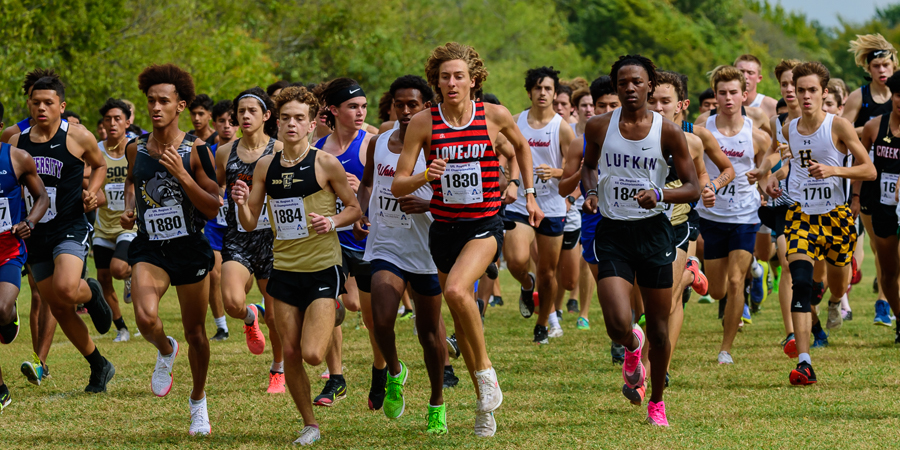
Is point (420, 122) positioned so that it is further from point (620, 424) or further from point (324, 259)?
point (620, 424)

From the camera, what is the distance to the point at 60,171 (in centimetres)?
845

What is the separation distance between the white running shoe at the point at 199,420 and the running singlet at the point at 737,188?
478cm

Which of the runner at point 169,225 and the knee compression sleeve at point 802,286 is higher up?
the runner at point 169,225

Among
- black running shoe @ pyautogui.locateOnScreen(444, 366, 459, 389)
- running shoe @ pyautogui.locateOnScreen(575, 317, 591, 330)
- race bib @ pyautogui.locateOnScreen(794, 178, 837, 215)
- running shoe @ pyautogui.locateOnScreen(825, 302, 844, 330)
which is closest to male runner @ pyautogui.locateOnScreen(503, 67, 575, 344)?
running shoe @ pyautogui.locateOnScreen(575, 317, 591, 330)

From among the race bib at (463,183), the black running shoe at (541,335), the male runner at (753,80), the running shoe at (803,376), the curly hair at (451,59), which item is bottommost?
the black running shoe at (541,335)

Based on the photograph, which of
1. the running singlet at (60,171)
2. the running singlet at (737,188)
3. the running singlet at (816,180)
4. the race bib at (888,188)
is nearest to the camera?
the running singlet at (60,171)

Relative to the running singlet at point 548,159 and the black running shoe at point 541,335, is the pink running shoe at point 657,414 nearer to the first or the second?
the black running shoe at point 541,335

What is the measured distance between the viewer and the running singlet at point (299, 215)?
21.5ft

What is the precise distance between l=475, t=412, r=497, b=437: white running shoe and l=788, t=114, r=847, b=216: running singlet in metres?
3.75

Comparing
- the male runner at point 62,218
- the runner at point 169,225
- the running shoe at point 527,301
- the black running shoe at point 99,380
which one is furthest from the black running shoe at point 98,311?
the running shoe at point 527,301

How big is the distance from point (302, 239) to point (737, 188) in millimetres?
4581

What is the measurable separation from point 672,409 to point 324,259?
8.58 feet

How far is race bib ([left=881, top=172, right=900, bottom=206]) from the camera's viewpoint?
31.3 ft

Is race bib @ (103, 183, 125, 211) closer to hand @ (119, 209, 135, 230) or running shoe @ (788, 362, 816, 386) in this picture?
hand @ (119, 209, 135, 230)
